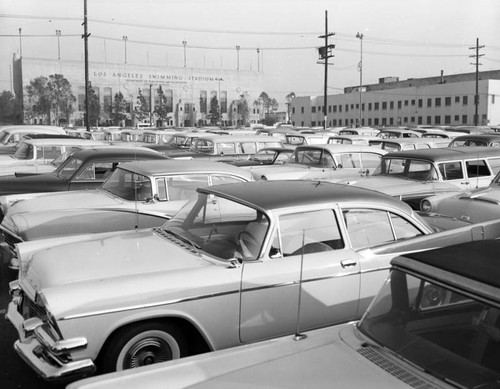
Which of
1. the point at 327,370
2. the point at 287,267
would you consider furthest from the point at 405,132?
the point at 327,370

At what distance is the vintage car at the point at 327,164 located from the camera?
11.0m

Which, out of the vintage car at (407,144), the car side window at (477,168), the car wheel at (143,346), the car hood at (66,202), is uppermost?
the vintage car at (407,144)

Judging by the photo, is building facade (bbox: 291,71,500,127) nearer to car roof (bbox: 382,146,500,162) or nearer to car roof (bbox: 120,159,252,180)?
car roof (bbox: 382,146,500,162)

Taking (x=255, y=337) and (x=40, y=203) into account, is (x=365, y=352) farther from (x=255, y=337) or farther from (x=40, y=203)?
(x=40, y=203)

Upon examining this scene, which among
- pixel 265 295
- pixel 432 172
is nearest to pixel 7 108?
pixel 432 172

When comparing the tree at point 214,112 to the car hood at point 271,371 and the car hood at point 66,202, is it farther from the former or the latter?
the car hood at point 271,371

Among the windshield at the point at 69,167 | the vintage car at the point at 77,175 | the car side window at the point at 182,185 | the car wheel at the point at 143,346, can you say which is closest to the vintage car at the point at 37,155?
the windshield at the point at 69,167

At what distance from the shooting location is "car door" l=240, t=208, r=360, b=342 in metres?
3.82

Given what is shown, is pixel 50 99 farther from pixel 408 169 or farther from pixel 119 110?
pixel 408 169

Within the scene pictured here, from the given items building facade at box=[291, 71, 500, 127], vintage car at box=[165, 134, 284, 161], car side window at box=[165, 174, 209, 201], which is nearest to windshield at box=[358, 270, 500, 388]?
car side window at box=[165, 174, 209, 201]

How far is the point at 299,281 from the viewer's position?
3.90m

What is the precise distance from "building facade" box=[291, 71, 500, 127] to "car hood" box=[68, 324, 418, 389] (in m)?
59.8

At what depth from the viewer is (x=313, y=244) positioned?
4.28m

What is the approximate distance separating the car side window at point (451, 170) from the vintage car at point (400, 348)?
6.73 m
